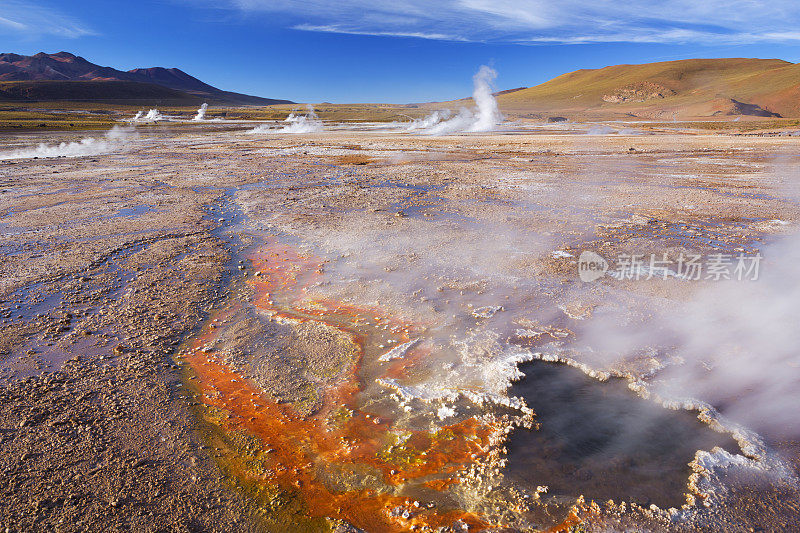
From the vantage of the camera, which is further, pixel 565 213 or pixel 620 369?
pixel 565 213

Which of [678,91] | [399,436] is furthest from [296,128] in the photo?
[678,91]

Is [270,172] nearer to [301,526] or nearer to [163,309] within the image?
[163,309]

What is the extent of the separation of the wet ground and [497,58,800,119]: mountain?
247 ft

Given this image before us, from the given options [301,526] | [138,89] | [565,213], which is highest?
[138,89]

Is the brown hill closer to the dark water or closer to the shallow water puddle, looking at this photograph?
the shallow water puddle

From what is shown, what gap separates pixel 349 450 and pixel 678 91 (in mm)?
120808

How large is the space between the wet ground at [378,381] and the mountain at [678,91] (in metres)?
75.4

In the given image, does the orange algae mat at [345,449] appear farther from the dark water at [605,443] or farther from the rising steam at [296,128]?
the rising steam at [296,128]

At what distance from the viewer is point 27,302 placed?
5242mm

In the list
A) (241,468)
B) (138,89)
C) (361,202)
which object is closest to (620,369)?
(241,468)

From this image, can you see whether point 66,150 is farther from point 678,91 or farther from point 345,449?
point 678,91

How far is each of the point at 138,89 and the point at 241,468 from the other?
156 m

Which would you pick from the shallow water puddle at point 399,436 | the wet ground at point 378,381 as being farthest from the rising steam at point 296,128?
the shallow water puddle at point 399,436

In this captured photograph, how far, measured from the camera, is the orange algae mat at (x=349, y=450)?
8.50ft
